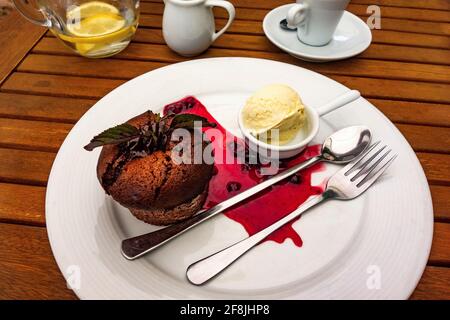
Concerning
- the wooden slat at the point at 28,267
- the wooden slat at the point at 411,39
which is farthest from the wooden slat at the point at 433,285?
the wooden slat at the point at 411,39

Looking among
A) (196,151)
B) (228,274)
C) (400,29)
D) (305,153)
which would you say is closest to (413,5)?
(400,29)

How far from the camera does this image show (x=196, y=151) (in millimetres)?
796

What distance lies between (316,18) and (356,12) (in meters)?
0.40

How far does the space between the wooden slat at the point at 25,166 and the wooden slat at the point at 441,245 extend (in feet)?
3.11

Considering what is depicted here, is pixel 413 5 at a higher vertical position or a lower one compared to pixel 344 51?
higher

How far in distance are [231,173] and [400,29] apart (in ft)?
3.40

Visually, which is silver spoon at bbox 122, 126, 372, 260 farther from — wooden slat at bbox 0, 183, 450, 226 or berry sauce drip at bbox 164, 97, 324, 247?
wooden slat at bbox 0, 183, 450, 226

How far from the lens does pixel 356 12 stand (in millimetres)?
1528

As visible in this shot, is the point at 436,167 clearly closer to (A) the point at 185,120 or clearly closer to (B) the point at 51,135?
(A) the point at 185,120

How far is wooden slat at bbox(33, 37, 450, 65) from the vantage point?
128 cm

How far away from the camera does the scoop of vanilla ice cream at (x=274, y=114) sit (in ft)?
3.15

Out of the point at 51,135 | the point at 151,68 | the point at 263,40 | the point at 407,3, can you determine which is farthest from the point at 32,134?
the point at 407,3

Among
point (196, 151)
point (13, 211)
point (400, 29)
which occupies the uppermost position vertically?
point (400, 29)

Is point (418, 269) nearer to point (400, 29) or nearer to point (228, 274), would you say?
point (228, 274)
